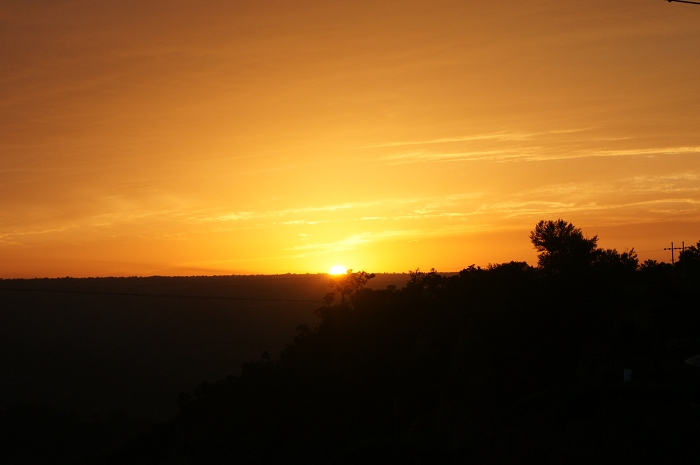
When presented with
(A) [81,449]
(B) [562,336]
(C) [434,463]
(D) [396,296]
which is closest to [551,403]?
(C) [434,463]

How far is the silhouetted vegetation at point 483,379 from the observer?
2364 centimetres

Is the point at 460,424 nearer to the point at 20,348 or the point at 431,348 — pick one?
the point at 431,348

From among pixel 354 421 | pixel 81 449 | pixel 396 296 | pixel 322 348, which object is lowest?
pixel 81 449

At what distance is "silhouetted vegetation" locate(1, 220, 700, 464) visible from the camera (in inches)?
931

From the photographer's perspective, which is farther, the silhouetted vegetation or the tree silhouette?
the tree silhouette

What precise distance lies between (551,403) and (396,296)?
27310mm

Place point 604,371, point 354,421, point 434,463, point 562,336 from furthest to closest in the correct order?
point 354,421, point 562,336, point 604,371, point 434,463

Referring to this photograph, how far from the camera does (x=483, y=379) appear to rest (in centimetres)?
3803

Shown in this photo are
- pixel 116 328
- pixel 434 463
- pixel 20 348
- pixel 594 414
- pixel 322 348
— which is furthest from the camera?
pixel 116 328

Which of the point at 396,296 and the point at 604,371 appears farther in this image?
the point at 396,296

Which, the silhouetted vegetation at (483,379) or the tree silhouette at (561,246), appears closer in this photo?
the silhouetted vegetation at (483,379)

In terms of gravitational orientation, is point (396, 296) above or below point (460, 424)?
above

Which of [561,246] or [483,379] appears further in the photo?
[561,246]

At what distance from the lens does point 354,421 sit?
4162 centimetres
